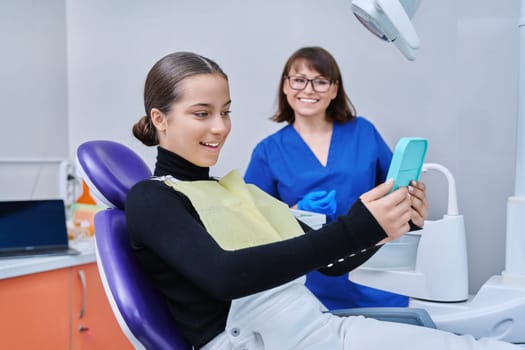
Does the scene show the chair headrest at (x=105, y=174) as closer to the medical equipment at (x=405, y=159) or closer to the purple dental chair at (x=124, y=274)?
the purple dental chair at (x=124, y=274)

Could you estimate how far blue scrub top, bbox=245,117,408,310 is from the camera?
173 cm

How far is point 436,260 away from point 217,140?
2.33 feet

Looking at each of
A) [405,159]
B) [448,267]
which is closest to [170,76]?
[405,159]

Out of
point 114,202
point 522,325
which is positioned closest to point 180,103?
point 114,202

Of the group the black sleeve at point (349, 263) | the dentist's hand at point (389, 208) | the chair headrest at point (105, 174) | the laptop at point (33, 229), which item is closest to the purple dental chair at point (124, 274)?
the chair headrest at point (105, 174)

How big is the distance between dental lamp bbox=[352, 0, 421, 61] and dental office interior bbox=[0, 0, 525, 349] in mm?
390

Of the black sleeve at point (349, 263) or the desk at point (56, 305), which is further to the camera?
the desk at point (56, 305)

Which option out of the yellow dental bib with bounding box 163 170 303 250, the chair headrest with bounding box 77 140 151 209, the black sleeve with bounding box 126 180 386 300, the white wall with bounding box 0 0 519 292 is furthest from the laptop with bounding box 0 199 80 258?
the black sleeve with bounding box 126 180 386 300

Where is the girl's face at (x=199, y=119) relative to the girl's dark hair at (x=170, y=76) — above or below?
below

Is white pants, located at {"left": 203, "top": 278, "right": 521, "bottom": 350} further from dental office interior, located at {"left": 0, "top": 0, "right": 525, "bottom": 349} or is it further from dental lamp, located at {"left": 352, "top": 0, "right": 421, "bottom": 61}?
dental lamp, located at {"left": 352, "top": 0, "right": 421, "bottom": 61}

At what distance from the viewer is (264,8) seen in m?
2.25

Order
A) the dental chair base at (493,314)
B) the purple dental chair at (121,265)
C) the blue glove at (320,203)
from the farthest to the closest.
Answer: the blue glove at (320,203) → the dental chair base at (493,314) → the purple dental chair at (121,265)

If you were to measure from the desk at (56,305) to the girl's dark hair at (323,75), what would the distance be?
2.86 feet

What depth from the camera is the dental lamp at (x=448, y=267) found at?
106 centimetres
